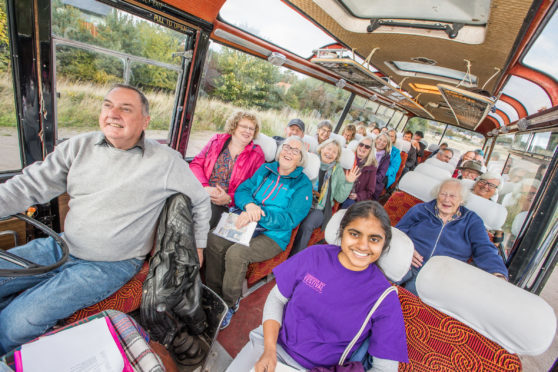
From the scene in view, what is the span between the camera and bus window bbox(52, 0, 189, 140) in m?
2.05

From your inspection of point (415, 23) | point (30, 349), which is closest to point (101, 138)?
point (30, 349)

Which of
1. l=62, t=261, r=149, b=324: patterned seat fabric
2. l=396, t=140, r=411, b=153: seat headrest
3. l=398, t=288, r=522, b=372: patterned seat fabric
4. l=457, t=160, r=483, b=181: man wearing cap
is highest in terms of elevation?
l=396, t=140, r=411, b=153: seat headrest

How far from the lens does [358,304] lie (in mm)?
1338

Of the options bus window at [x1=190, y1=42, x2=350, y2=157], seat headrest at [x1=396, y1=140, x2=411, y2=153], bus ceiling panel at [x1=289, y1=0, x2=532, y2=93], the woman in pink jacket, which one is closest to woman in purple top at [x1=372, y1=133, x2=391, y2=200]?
bus ceiling panel at [x1=289, y1=0, x2=532, y2=93]

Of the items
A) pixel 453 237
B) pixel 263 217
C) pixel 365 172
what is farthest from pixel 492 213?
pixel 263 217

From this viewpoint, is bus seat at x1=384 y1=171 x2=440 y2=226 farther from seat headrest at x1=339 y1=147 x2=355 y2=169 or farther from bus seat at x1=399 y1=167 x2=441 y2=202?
seat headrest at x1=339 y1=147 x2=355 y2=169

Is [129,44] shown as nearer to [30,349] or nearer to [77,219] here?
[77,219]

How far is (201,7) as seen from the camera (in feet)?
8.19

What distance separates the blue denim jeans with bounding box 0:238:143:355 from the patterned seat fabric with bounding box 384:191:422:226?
288 centimetres

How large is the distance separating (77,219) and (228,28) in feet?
8.18

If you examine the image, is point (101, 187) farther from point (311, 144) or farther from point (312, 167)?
point (311, 144)

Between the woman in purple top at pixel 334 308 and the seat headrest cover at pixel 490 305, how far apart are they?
27 cm

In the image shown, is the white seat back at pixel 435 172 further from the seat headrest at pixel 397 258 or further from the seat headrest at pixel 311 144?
the seat headrest at pixel 397 258

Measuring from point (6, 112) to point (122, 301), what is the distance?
5.51 ft
